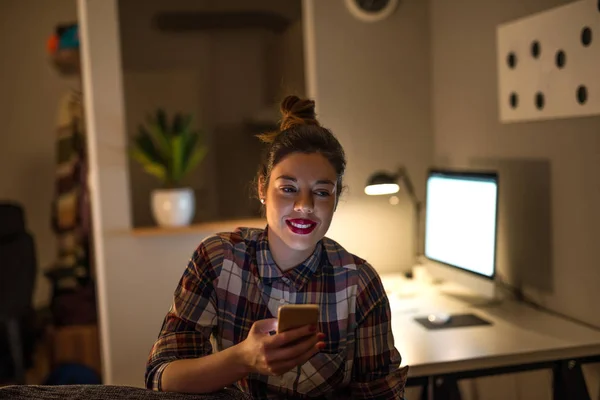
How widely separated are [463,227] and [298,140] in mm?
1185

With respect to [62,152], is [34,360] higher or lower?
lower

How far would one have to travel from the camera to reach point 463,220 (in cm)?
263

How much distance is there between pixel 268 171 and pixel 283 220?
13 cm

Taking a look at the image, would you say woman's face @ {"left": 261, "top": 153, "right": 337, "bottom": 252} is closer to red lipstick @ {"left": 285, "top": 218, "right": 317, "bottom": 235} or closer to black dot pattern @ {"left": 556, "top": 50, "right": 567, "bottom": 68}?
red lipstick @ {"left": 285, "top": 218, "right": 317, "bottom": 235}

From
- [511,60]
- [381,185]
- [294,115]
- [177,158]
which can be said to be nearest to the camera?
[294,115]

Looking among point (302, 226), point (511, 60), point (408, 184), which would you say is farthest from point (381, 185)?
point (302, 226)

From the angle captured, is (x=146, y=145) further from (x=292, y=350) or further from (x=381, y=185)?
(x=292, y=350)

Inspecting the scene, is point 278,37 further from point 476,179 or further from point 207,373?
point 207,373

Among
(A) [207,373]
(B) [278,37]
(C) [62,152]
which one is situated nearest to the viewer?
(A) [207,373]

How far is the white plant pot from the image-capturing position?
3.17 meters

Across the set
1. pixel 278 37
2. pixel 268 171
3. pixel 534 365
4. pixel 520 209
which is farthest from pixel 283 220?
pixel 278 37

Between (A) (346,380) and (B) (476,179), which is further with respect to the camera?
(B) (476,179)

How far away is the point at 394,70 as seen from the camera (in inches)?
127

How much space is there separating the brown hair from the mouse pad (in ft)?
2.92
